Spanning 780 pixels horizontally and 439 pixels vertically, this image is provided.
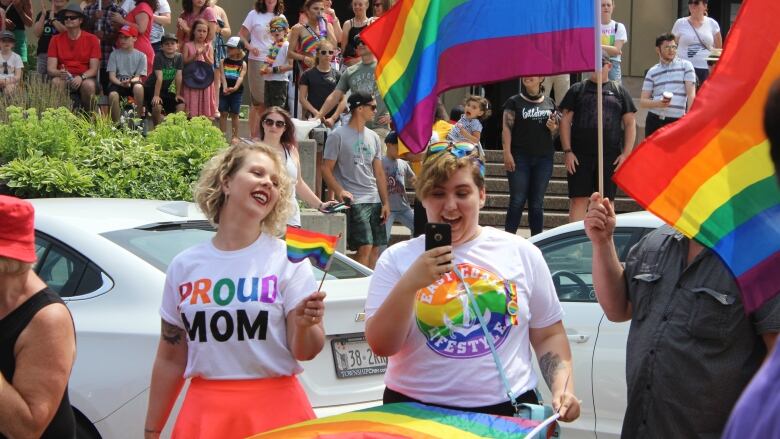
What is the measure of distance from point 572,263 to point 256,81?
9.41 m

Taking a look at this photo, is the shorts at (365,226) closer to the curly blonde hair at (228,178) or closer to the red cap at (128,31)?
the red cap at (128,31)

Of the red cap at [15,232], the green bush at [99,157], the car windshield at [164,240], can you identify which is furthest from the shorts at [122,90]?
the red cap at [15,232]

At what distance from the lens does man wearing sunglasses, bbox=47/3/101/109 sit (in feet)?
49.3

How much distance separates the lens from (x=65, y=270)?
637 centimetres

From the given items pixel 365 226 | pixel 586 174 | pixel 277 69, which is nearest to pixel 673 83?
pixel 586 174

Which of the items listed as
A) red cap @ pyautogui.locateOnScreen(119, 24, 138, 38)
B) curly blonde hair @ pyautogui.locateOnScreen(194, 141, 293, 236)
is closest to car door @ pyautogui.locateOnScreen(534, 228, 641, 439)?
curly blonde hair @ pyautogui.locateOnScreen(194, 141, 293, 236)

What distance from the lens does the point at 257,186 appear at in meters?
4.70

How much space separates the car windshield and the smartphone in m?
2.51

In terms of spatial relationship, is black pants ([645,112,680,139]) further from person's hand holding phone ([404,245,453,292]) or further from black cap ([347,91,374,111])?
person's hand holding phone ([404,245,453,292])

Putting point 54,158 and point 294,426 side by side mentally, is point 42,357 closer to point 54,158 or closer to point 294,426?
point 294,426

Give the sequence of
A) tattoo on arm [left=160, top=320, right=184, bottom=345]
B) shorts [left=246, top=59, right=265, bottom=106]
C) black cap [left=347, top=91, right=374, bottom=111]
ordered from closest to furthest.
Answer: tattoo on arm [left=160, top=320, right=184, bottom=345] < black cap [left=347, top=91, right=374, bottom=111] < shorts [left=246, top=59, right=265, bottom=106]

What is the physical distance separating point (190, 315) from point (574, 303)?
11.2 feet

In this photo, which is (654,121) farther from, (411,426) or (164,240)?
(411,426)

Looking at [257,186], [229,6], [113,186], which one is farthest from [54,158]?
[229,6]
